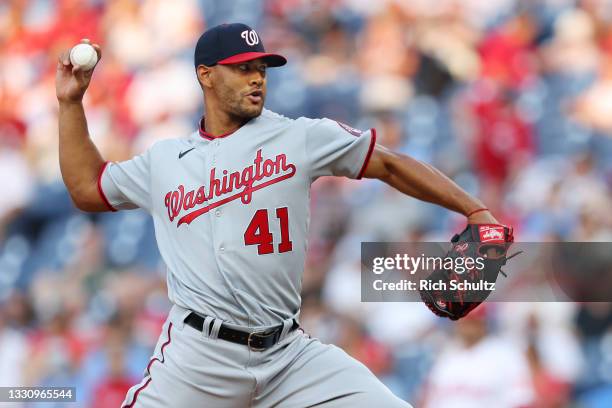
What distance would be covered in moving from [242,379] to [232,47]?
48.0 inches

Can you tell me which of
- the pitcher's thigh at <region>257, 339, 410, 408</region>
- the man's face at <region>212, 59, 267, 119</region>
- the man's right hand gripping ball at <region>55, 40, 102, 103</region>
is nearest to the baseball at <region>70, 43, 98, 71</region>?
the man's right hand gripping ball at <region>55, 40, 102, 103</region>

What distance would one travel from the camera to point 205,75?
14.6 ft

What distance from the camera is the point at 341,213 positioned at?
831 centimetres

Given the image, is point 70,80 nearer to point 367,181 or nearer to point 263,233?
point 263,233

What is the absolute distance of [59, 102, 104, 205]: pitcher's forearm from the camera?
453 cm

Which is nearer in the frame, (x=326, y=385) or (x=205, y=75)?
(x=326, y=385)

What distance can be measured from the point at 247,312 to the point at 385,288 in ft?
5.72

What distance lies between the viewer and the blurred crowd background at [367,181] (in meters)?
Result: 6.89

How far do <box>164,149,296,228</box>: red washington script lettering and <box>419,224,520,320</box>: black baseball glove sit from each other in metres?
0.66

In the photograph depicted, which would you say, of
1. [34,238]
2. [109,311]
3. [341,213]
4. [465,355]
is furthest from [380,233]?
[34,238]

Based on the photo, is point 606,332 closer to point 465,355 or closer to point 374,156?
point 465,355

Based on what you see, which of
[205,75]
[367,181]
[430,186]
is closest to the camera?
[430,186]

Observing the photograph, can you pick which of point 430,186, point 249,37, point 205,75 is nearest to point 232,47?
point 249,37

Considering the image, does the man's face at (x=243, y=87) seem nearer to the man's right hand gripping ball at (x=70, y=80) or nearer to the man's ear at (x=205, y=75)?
the man's ear at (x=205, y=75)
